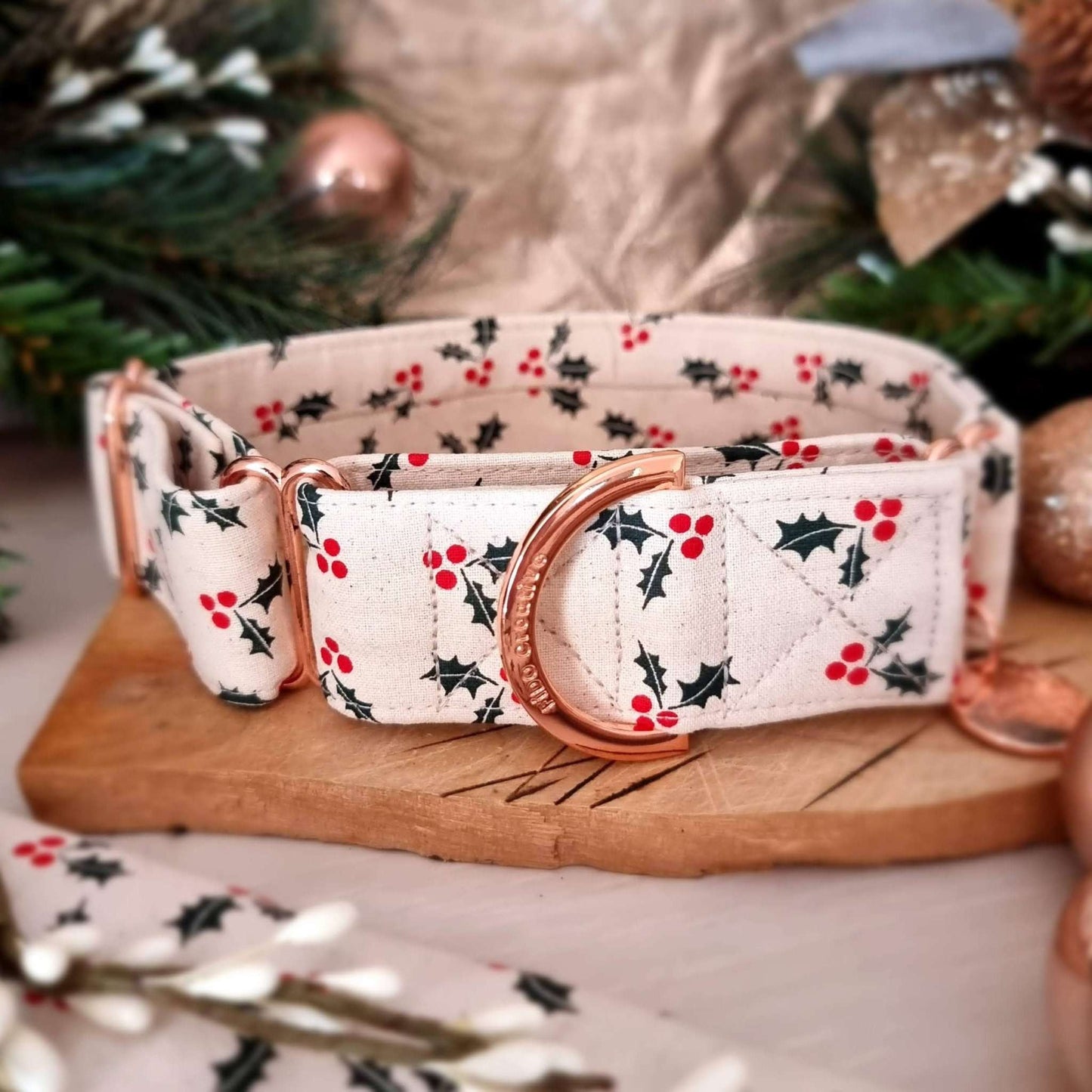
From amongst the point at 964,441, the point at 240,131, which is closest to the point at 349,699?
the point at 964,441

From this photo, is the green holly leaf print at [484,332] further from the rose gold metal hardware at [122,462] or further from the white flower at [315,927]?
the white flower at [315,927]

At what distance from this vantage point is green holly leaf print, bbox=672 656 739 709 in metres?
0.52

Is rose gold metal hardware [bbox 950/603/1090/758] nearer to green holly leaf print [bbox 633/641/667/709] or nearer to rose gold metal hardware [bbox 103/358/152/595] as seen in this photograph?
green holly leaf print [bbox 633/641/667/709]

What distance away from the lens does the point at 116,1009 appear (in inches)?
14.4

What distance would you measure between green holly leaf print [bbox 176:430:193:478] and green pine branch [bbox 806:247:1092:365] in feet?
1.50

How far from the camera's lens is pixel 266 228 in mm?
770

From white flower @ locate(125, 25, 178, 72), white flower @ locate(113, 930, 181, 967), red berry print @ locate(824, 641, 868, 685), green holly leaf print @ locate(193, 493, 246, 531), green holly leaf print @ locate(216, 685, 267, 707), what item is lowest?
green holly leaf print @ locate(216, 685, 267, 707)

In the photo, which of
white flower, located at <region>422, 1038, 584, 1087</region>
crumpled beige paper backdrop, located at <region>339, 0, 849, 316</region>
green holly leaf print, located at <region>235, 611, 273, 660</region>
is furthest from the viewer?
crumpled beige paper backdrop, located at <region>339, 0, 849, 316</region>

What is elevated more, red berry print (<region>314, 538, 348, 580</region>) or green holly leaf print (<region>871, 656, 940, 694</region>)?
red berry print (<region>314, 538, 348, 580</region>)

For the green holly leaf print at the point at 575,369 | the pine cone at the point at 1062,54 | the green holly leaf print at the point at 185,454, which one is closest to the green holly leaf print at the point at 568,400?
the green holly leaf print at the point at 575,369

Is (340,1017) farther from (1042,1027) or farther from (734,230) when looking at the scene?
(734,230)

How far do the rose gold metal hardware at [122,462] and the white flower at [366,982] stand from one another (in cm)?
36

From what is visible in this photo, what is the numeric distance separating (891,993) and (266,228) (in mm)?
619

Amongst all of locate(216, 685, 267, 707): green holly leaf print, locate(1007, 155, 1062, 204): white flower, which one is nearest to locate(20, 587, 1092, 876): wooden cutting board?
locate(216, 685, 267, 707): green holly leaf print
